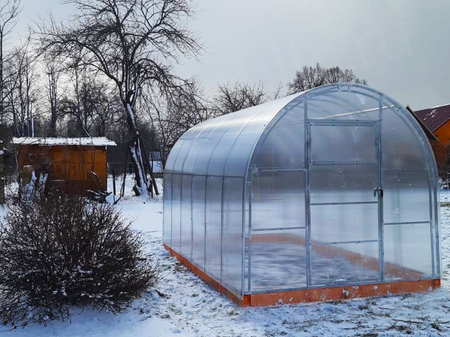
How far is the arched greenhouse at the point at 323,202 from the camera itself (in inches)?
274

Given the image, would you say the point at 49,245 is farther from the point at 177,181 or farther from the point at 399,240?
the point at 399,240

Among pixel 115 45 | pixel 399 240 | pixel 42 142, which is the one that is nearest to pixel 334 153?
pixel 399 240

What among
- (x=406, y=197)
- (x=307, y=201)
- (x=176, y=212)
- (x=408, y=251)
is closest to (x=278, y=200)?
(x=307, y=201)

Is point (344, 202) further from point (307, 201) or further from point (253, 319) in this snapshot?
point (253, 319)

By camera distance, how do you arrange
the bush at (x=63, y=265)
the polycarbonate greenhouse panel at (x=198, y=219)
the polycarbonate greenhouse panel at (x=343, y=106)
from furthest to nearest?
the polycarbonate greenhouse panel at (x=198, y=219), the polycarbonate greenhouse panel at (x=343, y=106), the bush at (x=63, y=265)

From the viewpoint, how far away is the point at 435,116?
115ft

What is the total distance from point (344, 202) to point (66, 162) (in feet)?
53.0

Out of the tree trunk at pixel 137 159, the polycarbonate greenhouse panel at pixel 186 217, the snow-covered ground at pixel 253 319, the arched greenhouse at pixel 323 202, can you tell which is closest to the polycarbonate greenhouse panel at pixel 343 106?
the arched greenhouse at pixel 323 202

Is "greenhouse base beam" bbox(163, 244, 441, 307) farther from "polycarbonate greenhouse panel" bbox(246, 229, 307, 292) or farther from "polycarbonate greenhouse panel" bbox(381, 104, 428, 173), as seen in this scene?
"polycarbonate greenhouse panel" bbox(381, 104, 428, 173)

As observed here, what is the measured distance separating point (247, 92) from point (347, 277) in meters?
26.7

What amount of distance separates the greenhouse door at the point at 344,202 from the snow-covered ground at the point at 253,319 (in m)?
0.52

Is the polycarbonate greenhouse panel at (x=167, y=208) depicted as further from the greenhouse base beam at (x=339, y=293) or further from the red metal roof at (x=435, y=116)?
the red metal roof at (x=435, y=116)

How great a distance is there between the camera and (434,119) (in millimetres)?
34688

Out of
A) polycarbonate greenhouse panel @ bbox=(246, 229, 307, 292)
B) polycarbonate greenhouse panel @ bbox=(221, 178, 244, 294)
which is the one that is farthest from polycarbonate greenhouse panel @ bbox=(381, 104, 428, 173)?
polycarbonate greenhouse panel @ bbox=(221, 178, 244, 294)
